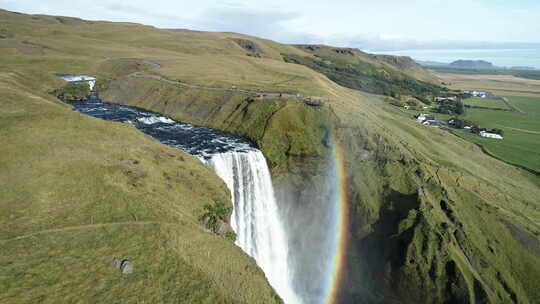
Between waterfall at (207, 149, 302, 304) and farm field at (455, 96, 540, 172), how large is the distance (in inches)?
2858

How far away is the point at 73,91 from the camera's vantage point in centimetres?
7769

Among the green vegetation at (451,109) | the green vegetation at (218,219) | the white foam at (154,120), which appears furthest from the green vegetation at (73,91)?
the green vegetation at (451,109)

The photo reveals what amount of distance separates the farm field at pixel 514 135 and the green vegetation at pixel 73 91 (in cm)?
12117

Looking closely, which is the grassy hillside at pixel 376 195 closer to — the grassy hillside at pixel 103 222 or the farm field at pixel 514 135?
the grassy hillside at pixel 103 222

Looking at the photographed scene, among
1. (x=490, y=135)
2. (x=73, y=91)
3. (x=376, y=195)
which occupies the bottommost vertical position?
(x=490, y=135)

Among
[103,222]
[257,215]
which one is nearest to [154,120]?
[257,215]

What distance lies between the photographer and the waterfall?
4056 centimetres

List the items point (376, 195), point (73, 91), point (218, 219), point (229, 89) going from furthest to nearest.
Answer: point (229, 89)
point (73, 91)
point (376, 195)
point (218, 219)

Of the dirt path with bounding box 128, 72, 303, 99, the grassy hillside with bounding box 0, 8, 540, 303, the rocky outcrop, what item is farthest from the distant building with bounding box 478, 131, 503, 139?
the dirt path with bounding box 128, 72, 303, 99

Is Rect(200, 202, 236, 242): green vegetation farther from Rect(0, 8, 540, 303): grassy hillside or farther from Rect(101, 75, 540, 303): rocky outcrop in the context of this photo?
Rect(101, 75, 540, 303): rocky outcrop

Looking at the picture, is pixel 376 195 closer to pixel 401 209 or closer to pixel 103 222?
pixel 401 209

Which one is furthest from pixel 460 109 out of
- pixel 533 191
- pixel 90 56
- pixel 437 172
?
pixel 90 56

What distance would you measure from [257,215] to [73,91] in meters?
68.6

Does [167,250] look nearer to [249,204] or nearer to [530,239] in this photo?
[249,204]
